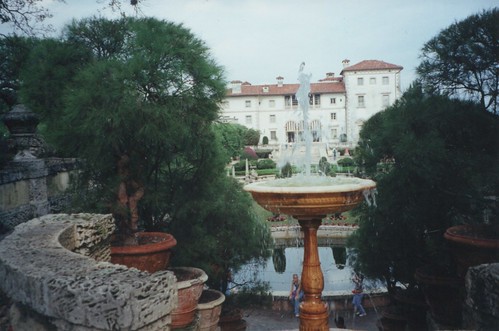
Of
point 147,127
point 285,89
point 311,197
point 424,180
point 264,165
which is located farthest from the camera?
point 285,89

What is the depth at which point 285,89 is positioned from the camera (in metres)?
48.8

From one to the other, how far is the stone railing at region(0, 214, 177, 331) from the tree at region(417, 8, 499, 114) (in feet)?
20.2

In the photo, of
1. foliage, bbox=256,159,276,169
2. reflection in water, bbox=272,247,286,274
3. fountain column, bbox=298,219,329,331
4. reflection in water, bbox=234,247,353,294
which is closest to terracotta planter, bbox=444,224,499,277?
fountain column, bbox=298,219,329,331

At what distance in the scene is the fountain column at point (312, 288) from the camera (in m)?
4.11

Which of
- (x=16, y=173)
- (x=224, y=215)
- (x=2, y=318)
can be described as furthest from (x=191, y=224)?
(x=2, y=318)

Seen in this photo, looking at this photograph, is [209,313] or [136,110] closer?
[136,110]

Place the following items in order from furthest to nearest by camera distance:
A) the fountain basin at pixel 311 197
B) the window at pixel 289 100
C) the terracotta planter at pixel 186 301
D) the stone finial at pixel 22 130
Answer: the window at pixel 289 100
the stone finial at pixel 22 130
the terracotta planter at pixel 186 301
the fountain basin at pixel 311 197

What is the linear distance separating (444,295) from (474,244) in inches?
61.9

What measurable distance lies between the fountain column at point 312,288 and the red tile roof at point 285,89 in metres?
42.8

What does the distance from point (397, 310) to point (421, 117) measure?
3473 millimetres

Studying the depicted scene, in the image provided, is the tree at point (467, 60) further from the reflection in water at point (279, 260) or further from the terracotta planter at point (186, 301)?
the reflection in water at point (279, 260)

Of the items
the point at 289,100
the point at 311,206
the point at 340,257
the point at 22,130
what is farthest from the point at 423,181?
the point at 289,100

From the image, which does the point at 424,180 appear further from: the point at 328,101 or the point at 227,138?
the point at 328,101

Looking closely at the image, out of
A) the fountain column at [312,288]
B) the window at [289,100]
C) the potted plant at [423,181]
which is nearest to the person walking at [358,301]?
the potted plant at [423,181]
